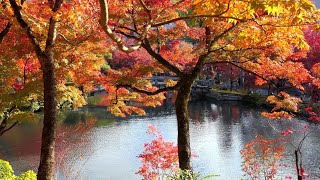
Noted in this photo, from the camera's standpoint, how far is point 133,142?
Result: 17156 millimetres

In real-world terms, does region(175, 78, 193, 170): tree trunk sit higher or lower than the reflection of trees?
higher

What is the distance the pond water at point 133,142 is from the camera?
13.1m

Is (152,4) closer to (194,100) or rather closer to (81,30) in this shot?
(81,30)

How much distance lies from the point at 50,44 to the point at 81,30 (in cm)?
168

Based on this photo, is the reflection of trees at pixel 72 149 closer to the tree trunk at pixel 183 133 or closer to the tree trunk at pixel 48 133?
the tree trunk at pixel 183 133

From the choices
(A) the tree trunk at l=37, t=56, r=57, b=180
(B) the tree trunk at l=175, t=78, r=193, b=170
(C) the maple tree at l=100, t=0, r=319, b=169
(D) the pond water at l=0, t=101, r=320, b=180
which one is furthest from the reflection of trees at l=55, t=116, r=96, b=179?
(A) the tree trunk at l=37, t=56, r=57, b=180

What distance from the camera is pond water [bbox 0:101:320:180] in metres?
13.1

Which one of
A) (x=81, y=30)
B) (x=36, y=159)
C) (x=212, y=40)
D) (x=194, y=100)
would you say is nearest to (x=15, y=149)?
(x=36, y=159)

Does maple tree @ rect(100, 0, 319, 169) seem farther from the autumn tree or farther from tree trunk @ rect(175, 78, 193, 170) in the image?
the autumn tree

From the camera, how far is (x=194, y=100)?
32.7 meters

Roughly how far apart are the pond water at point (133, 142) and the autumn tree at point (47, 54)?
15.3ft

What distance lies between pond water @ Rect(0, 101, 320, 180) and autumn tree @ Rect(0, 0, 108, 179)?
4.66 meters

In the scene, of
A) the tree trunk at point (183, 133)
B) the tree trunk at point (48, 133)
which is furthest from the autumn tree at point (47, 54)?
the tree trunk at point (183, 133)

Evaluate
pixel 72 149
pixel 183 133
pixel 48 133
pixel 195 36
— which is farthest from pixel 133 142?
pixel 48 133
